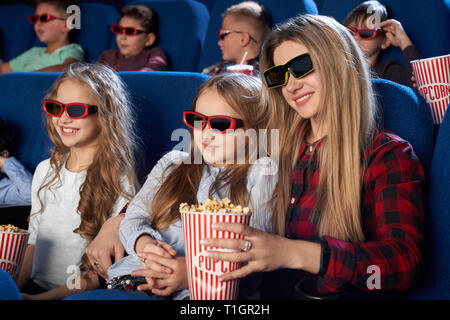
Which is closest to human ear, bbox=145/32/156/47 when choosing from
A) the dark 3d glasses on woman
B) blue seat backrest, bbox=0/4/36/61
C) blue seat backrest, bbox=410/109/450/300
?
blue seat backrest, bbox=0/4/36/61

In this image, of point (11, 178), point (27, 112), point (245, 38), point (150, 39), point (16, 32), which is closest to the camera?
point (11, 178)

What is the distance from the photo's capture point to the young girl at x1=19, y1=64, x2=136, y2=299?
1331 mm

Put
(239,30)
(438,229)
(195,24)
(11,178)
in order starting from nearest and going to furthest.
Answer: (438,229) → (11,178) → (239,30) → (195,24)

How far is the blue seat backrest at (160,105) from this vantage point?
140cm

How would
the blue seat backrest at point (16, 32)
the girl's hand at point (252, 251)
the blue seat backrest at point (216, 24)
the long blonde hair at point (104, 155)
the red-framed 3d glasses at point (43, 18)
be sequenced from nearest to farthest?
the girl's hand at point (252, 251) < the long blonde hair at point (104, 155) < the blue seat backrest at point (216, 24) < the red-framed 3d glasses at point (43, 18) < the blue seat backrest at point (16, 32)

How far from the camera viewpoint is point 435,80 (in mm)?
1335

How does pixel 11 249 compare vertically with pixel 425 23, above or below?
below

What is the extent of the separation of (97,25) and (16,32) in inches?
27.0

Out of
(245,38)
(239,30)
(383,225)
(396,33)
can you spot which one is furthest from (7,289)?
(245,38)

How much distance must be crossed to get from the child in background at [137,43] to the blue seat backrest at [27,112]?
2.41 ft

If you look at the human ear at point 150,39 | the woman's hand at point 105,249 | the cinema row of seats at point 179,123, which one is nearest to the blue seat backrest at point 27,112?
the cinema row of seats at point 179,123

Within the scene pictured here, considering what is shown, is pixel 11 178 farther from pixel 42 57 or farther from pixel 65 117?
pixel 42 57


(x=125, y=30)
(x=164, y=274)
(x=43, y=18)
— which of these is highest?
(x=43, y=18)

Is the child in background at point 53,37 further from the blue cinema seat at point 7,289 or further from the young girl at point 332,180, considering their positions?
the blue cinema seat at point 7,289
